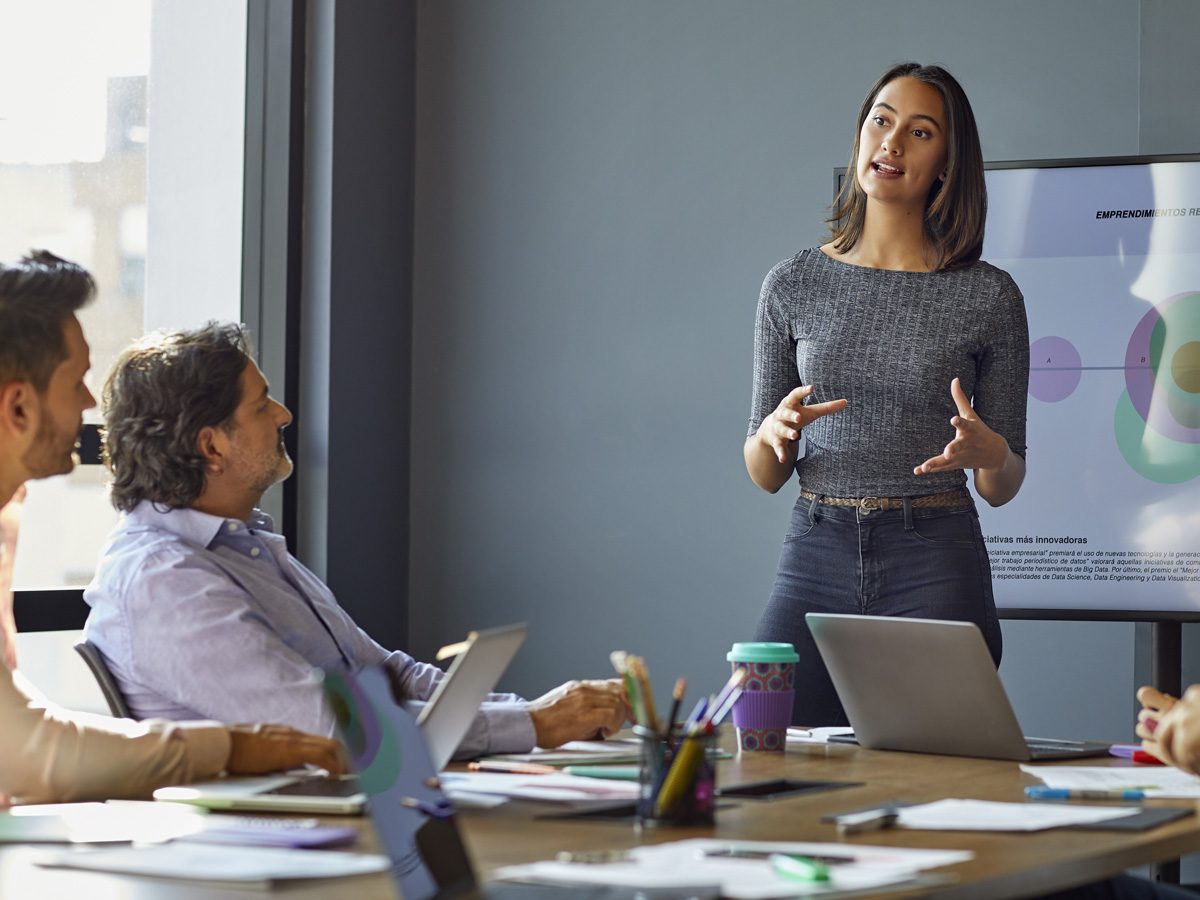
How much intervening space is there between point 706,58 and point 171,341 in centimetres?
217

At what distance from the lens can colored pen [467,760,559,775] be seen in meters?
1.77

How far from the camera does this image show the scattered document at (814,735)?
2102mm

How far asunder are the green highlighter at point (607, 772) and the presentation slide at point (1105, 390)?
74.0 inches

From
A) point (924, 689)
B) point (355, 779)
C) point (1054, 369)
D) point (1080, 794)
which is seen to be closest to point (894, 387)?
point (924, 689)

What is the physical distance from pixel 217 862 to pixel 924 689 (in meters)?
1.00

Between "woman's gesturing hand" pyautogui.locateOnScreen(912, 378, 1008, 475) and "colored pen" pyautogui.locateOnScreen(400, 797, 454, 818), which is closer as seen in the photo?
"colored pen" pyautogui.locateOnScreen(400, 797, 454, 818)

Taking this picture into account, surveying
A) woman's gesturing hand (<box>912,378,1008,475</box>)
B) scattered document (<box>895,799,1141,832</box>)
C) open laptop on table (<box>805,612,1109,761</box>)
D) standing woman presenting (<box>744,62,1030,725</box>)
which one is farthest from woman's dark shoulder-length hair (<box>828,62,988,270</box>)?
scattered document (<box>895,799,1141,832</box>)

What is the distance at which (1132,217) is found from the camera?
11.1 ft

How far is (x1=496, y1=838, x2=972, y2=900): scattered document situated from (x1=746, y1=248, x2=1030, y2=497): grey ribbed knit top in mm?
1363

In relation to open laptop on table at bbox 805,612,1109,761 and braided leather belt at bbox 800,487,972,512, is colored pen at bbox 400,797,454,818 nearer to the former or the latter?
open laptop on table at bbox 805,612,1109,761

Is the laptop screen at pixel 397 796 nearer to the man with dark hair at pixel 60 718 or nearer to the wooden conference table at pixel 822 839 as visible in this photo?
the wooden conference table at pixel 822 839

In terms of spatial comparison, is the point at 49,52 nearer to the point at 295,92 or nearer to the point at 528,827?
the point at 295,92

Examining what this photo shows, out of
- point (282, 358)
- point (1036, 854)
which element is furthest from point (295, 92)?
point (1036, 854)

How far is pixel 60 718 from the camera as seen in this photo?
1578 mm
